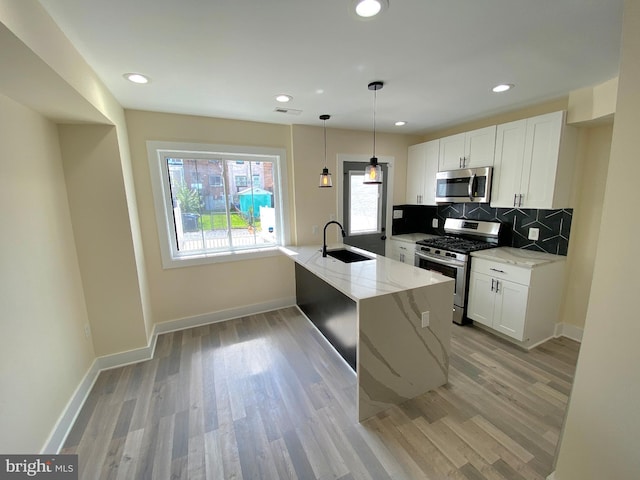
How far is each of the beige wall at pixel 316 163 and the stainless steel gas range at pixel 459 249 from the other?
1.42m

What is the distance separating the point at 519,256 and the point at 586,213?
75 cm

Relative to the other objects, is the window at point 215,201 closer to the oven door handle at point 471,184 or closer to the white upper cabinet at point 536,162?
the oven door handle at point 471,184

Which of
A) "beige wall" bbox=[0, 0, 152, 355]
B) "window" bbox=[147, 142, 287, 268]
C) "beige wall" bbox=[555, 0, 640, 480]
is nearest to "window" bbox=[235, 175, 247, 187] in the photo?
"window" bbox=[147, 142, 287, 268]

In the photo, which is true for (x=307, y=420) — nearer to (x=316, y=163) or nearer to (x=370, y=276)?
(x=370, y=276)

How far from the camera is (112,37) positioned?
4.66ft

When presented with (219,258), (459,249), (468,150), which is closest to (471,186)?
(468,150)

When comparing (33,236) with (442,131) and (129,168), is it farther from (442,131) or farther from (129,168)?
(442,131)

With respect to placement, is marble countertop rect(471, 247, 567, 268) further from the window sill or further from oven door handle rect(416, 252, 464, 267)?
the window sill

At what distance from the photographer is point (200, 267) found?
315 centimetres

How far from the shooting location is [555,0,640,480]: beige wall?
0.94m

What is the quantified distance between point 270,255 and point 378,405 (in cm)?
A: 220

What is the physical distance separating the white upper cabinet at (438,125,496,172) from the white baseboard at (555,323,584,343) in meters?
1.99

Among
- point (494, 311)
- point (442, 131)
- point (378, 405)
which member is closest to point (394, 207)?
point (442, 131)

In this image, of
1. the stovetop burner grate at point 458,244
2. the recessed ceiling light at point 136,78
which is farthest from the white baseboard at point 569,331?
the recessed ceiling light at point 136,78
